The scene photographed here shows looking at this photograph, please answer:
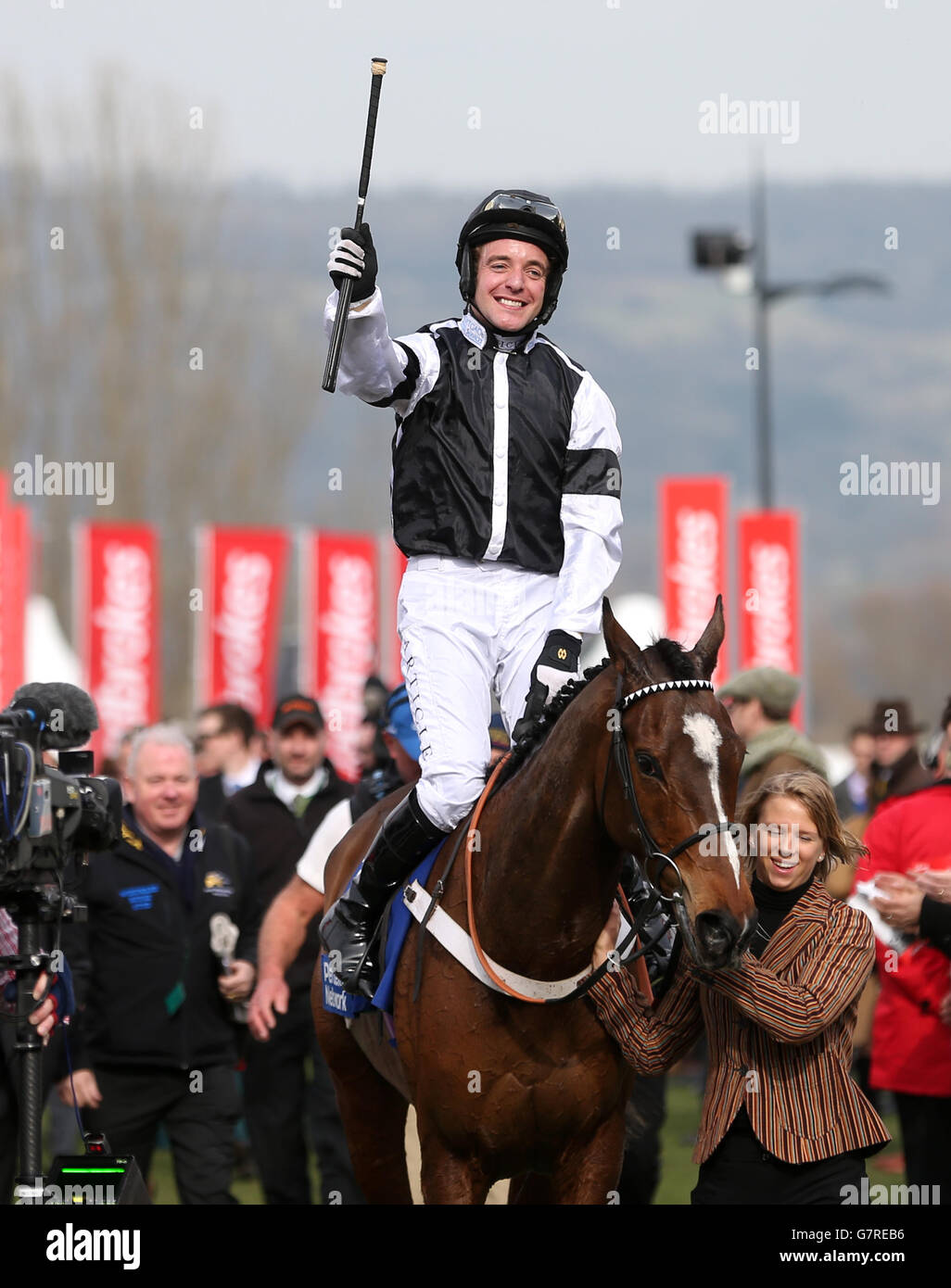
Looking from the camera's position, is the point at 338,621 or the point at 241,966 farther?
the point at 338,621

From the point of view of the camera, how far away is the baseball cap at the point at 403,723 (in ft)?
21.1

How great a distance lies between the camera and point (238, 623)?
17.5 m

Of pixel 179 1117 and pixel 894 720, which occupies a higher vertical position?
pixel 894 720

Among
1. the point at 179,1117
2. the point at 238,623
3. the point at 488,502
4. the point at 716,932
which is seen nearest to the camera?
the point at 716,932

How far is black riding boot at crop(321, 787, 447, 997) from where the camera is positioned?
16.1 ft

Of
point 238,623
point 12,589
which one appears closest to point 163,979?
point 12,589

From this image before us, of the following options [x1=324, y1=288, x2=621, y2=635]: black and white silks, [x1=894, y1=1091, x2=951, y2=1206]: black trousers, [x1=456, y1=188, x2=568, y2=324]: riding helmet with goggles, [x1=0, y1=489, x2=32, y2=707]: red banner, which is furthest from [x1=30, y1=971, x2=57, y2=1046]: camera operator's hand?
[x1=0, y1=489, x2=32, y2=707]: red banner

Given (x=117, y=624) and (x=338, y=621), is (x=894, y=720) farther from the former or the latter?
(x=117, y=624)

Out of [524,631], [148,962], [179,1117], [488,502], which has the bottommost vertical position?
[179,1117]

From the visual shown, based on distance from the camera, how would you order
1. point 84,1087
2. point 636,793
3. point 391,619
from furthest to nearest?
point 391,619
point 84,1087
point 636,793

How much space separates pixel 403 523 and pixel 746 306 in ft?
607

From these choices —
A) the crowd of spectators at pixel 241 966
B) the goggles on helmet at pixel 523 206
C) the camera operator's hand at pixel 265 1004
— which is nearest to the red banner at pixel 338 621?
the crowd of spectators at pixel 241 966

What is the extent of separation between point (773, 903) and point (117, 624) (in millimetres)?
13781

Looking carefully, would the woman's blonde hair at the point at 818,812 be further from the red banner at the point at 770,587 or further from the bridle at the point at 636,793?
the red banner at the point at 770,587
